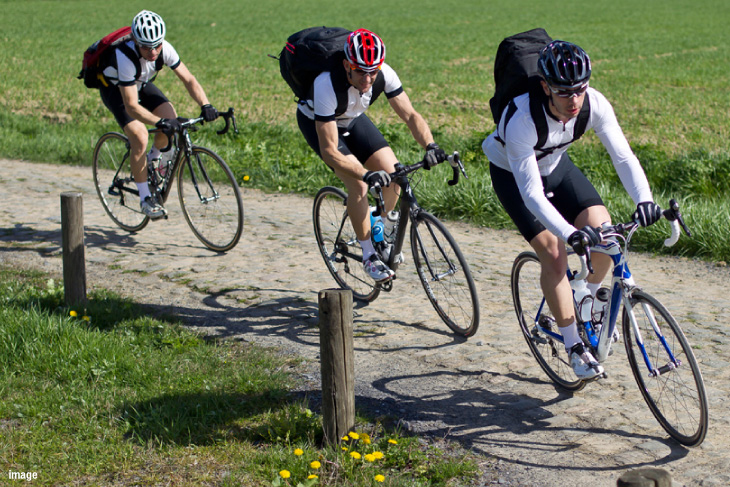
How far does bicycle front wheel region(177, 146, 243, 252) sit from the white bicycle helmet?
1.13 metres

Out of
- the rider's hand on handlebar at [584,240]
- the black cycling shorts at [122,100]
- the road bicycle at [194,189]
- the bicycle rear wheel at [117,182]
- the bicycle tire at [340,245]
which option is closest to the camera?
the rider's hand on handlebar at [584,240]

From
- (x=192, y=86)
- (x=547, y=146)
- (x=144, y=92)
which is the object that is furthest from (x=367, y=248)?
(x=144, y=92)

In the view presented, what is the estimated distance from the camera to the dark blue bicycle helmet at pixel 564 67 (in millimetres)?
4066

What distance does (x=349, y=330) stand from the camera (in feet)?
13.6

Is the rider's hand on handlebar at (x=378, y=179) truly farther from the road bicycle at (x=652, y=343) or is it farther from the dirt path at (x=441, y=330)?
the road bicycle at (x=652, y=343)

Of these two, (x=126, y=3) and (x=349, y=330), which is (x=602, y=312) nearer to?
Answer: (x=349, y=330)

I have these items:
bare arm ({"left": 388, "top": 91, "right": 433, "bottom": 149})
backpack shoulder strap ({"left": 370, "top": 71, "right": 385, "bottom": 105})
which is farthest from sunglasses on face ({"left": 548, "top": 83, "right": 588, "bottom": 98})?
backpack shoulder strap ({"left": 370, "top": 71, "right": 385, "bottom": 105})

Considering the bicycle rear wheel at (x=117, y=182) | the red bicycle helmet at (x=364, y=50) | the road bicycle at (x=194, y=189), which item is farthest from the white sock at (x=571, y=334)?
the bicycle rear wheel at (x=117, y=182)

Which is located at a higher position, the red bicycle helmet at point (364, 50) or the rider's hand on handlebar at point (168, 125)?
the red bicycle helmet at point (364, 50)

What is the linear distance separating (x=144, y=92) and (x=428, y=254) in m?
4.04

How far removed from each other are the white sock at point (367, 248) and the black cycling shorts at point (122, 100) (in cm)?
320

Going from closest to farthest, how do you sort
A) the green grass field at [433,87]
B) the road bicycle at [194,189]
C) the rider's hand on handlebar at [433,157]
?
the rider's hand on handlebar at [433,157], the road bicycle at [194,189], the green grass field at [433,87]

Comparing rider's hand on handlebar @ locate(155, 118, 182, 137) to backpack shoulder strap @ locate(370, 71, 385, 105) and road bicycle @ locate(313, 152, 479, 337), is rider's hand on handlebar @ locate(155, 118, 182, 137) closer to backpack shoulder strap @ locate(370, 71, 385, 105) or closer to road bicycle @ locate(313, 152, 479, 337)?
road bicycle @ locate(313, 152, 479, 337)

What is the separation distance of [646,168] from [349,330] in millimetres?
8207
